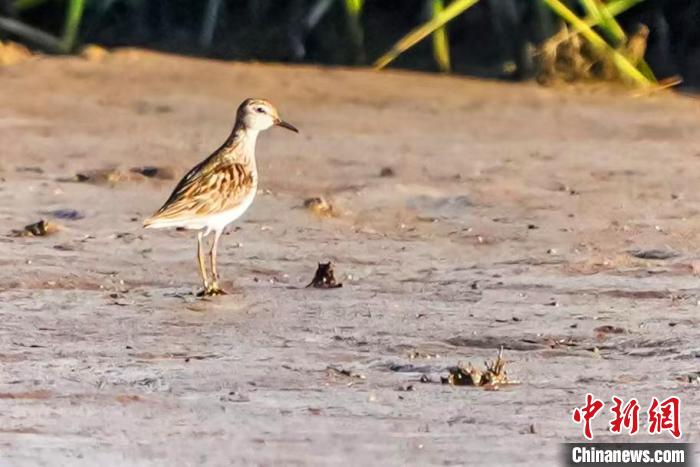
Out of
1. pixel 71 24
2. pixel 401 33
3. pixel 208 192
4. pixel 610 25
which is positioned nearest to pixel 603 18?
pixel 610 25

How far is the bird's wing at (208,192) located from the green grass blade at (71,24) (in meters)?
5.04

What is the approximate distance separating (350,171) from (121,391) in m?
4.94

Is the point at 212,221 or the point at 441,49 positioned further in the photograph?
the point at 441,49

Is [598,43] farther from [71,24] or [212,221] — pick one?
[212,221]

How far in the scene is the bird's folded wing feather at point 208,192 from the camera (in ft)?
32.0

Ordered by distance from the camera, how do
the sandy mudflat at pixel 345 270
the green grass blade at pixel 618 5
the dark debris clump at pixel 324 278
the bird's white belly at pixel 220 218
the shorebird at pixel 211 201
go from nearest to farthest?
the sandy mudflat at pixel 345 270, the dark debris clump at pixel 324 278, the shorebird at pixel 211 201, the bird's white belly at pixel 220 218, the green grass blade at pixel 618 5

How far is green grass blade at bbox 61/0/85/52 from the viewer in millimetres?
14938

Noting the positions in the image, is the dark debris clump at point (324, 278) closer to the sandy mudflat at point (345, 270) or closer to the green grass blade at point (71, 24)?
the sandy mudflat at point (345, 270)

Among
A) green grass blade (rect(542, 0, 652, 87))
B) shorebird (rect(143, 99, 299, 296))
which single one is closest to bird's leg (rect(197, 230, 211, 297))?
shorebird (rect(143, 99, 299, 296))

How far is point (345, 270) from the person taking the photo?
9.94 meters

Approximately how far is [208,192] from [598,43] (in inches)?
210

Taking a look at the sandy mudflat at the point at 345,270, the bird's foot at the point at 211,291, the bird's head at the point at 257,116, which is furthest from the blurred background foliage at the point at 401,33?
the bird's foot at the point at 211,291

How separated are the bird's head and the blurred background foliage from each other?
11.9 ft

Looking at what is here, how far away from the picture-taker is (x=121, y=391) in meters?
7.50
